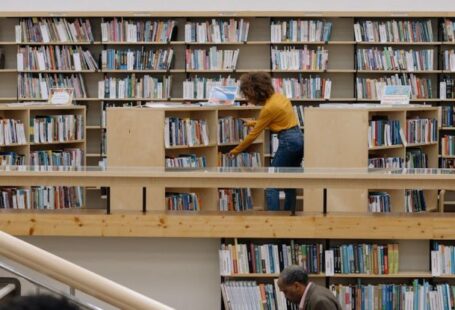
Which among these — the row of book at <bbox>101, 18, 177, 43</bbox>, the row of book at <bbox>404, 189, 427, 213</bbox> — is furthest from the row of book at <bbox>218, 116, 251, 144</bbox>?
the row of book at <bbox>101, 18, 177, 43</bbox>

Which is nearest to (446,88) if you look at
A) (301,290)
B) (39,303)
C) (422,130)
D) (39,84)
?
(422,130)

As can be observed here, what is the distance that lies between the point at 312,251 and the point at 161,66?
5.90 m

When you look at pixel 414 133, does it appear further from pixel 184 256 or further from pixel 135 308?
pixel 135 308

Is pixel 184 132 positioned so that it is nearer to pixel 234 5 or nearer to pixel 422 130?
pixel 422 130

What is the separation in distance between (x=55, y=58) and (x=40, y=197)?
2634mm

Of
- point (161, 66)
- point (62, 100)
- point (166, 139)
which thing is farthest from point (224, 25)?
point (166, 139)

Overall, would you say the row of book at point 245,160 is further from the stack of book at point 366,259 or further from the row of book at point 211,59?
the stack of book at point 366,259

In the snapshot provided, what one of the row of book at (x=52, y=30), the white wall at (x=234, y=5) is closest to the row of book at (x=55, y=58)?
the row of book at (x=52, y=30)

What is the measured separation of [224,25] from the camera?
1216cm

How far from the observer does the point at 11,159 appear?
402 inches

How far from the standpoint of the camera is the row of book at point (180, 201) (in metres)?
8.63

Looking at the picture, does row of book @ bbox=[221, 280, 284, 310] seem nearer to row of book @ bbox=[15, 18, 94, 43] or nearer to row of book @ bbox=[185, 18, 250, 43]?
row of book @ bbox=[185, 18, 250, 43]

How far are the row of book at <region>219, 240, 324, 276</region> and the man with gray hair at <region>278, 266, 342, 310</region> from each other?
3.89 feet

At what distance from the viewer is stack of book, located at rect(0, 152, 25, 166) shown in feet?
33.1
